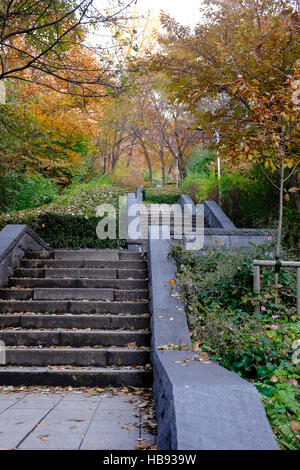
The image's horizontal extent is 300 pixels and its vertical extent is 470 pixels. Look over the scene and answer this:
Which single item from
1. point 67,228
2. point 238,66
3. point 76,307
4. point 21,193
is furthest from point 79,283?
point 21,193

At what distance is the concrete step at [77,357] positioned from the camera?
4.66 meters

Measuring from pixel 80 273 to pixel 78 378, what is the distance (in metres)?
2.62

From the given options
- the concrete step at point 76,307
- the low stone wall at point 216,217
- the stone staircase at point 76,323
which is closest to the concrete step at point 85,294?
the stone staircase at point 76,323

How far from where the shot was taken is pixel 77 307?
5668 mm

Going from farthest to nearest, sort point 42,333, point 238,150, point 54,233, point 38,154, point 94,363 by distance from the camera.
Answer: point 38,154
point 54,233
point 238,150
point 42,333
point 94,363

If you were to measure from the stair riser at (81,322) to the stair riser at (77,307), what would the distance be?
321mm

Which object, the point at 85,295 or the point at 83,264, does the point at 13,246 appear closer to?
the point at 83,264

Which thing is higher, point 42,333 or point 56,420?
point 42,333
